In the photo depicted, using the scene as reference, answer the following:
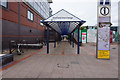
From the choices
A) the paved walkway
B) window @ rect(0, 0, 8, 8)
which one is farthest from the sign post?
window @ rect(0, 0, 8, 8)

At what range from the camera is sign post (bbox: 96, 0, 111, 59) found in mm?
6270

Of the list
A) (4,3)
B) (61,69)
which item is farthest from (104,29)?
(4,3)

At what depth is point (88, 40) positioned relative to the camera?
2588 centimetres

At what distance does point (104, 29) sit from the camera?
631cm

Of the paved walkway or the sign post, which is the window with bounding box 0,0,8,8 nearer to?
the paved walkway

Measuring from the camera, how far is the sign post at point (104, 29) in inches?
247

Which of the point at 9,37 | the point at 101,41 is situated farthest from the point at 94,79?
the point at 9,37

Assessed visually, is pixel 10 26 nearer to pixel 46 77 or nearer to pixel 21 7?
pixel 21 7

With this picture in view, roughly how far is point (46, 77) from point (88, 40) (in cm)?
2471

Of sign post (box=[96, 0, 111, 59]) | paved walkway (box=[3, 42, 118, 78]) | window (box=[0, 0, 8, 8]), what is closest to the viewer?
paved walkway (box=[3, 42, 118, 78])

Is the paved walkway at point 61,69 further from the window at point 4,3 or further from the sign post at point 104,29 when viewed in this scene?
the window at point 4,3

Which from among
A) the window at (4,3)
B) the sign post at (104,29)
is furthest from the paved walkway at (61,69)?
the window at (4,3)

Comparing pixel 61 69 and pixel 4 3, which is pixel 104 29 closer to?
pixel 61 69

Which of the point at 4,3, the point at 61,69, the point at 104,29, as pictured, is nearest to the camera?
the point at 61,69
